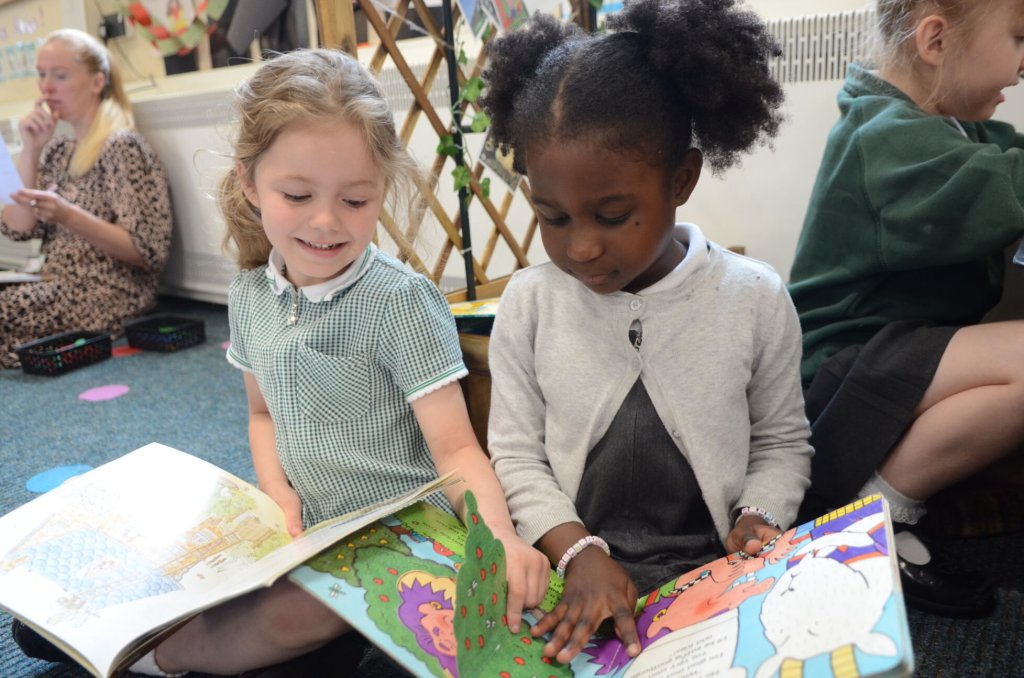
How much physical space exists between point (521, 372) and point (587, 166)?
8.5 inches

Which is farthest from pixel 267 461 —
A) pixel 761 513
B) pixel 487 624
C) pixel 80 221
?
pixel 80 221

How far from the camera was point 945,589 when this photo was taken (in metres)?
0.83

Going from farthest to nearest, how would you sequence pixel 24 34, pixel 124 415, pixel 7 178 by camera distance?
pixel 24 34
pixel 7 178
pixel 124 415

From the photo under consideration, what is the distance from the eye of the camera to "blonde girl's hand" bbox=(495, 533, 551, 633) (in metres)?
0.60

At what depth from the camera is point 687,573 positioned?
2.17 ft

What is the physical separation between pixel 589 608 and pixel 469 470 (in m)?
0.18

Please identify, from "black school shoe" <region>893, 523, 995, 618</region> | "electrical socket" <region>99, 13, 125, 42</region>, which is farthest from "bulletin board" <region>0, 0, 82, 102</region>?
"black school shoe" <region>893, 523, 995, 618</region>

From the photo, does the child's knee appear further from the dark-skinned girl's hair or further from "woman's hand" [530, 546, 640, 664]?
the dark-skinned girl's hair

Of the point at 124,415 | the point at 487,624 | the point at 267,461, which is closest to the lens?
the point at 487,624

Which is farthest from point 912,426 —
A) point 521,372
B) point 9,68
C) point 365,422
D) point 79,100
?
point 9,68

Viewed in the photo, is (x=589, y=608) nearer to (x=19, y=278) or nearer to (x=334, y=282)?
(x=334, y=282)

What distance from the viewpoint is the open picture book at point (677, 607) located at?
1.43ft

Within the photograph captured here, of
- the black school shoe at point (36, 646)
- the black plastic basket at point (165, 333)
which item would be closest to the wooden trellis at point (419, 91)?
the black school shoe at point (36, 646)

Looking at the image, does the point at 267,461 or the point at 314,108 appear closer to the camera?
the point at 314,108
